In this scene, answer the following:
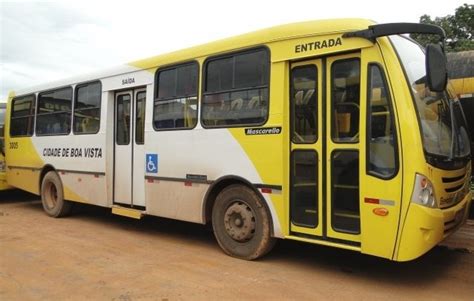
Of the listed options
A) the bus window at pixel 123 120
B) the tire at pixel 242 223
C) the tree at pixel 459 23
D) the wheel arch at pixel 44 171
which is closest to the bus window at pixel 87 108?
the bus window at pixel 123 120

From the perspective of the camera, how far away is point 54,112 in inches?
375

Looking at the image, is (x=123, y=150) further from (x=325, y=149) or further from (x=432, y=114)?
(x=432, y=114)

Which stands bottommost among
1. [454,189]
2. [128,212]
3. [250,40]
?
[128,212]

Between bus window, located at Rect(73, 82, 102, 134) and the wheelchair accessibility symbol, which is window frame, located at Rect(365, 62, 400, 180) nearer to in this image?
the wheelchair accessibility symbol

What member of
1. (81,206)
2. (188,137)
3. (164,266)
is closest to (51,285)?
(164,266)

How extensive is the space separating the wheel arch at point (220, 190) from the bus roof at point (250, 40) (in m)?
1.68

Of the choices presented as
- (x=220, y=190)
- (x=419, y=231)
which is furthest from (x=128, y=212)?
(x=419, y=231)

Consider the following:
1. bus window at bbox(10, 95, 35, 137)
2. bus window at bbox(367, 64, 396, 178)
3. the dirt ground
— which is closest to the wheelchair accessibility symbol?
the dirt ground

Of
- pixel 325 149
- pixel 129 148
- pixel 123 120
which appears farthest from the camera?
pixel 123 120

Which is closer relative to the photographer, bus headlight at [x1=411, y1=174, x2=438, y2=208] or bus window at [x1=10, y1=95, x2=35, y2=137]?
bus headlight at [x1=411, y1=174, x2=438, y2=208]

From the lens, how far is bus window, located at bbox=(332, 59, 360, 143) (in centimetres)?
489

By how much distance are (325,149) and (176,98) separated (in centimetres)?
262

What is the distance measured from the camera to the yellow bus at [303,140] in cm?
455

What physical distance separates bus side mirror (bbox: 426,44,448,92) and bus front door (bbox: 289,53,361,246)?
27.6 inches
